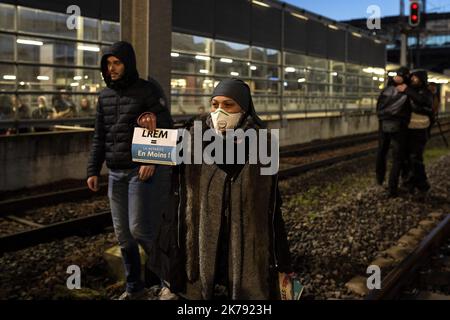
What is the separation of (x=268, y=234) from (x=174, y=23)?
1285 cm

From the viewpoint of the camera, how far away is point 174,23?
14633mm

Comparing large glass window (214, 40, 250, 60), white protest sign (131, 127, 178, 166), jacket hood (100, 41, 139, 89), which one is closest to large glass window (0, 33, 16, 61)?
large glass window (214, 40, 250, 60)

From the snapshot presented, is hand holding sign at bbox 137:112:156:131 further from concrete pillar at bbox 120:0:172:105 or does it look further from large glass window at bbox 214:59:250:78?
large glass window at bbox 214:59:250:78

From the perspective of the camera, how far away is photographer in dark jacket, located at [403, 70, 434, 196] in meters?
8.11

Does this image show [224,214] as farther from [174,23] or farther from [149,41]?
[174,23]

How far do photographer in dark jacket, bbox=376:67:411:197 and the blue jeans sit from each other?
532 cm

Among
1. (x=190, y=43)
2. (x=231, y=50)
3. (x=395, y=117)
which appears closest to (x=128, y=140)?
(x=395, y=117)

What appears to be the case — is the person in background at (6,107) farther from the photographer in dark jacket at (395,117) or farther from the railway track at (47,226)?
the photographer in dark jacket at (395,117)

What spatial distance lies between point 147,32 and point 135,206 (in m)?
2.08

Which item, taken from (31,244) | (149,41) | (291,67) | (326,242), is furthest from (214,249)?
(291,67)

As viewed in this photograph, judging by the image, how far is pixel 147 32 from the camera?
4953 mm

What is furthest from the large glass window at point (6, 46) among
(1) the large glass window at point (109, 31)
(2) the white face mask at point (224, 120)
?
(2) the white face mask at point (224, 120)

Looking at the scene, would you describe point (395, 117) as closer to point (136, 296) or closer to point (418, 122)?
point (418, 122)

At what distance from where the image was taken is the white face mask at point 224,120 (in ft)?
8.66
